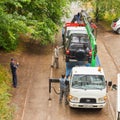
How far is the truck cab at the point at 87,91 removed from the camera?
54.3 feet

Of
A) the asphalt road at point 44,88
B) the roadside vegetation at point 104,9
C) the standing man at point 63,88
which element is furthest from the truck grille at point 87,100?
the roadside vegetation at point 104,9

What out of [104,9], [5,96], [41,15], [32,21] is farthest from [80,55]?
[104,9]

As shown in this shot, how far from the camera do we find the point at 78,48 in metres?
21.7

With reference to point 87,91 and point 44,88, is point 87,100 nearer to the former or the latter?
point 87,91

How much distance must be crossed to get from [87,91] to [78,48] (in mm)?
5547

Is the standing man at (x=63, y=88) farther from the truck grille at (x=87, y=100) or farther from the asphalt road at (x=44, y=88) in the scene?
the truck grille at (x=87, y=100)

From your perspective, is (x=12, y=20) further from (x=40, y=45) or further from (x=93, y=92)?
(x=40, y=45)

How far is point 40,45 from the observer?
27.1 metres

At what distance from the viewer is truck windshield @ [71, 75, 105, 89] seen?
1681cm

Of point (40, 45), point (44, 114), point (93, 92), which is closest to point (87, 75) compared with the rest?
point (93, 92)

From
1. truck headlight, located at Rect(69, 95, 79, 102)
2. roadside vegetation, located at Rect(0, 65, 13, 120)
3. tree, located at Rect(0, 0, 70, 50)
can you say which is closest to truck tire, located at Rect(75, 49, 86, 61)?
tree, located at Rect(0, 0, 70, 50)

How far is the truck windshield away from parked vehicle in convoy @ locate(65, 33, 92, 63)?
383 centimetres

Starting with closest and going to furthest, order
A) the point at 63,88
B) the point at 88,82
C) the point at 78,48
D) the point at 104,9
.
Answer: the point at 88,82 → the point at 63,88 → the point at 78,48 → the point at 104,9

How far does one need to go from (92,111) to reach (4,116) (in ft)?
15.6
